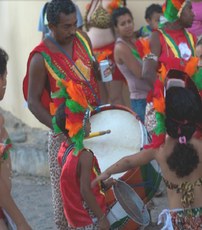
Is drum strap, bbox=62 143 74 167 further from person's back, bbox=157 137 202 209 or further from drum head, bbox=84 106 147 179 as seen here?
person's back, bbox=157 137 202 209

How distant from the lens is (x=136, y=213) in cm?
403

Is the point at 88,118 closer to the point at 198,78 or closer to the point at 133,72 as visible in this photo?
the point at 198,78

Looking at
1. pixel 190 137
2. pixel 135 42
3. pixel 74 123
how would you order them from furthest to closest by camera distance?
pixel 135 42, pixel 74 123, pixel 190 137

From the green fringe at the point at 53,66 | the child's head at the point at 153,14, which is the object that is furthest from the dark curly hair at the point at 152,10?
the green fringe at the point at 53,66

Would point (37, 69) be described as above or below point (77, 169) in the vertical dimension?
above

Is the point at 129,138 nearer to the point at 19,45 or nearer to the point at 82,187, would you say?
the point at 82,187

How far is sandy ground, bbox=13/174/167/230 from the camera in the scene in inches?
223

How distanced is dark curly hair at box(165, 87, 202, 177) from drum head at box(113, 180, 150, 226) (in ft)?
2.00

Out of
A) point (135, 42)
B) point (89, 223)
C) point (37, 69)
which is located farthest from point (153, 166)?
point (135, 42)

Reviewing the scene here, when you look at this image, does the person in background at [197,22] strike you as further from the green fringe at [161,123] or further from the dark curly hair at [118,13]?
the green fringe at [161,123]

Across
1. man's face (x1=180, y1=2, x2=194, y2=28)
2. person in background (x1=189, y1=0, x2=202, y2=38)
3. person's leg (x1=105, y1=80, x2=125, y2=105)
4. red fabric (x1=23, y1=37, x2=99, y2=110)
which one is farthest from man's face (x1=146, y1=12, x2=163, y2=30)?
red fabric (x1=23, y1=37, x2=99, y2=110)

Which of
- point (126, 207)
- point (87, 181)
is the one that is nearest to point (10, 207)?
point (87, 181)

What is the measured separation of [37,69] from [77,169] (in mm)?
934

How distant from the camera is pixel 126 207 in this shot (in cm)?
403
